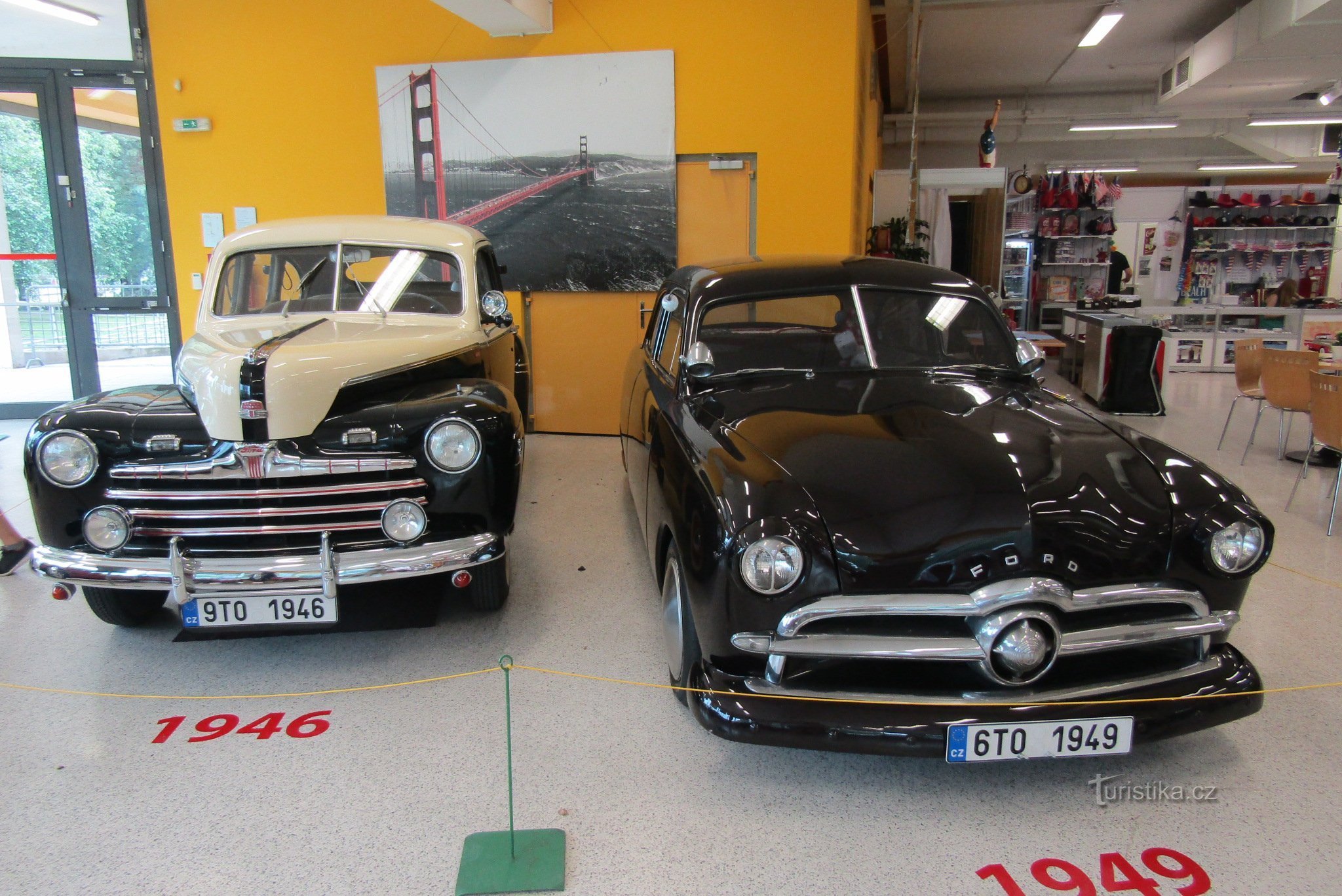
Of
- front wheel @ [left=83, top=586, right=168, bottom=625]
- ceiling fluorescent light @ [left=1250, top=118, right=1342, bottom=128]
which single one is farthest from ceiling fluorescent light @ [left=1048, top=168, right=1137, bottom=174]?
front wheel @ [left=83, top=586, right=168, bottom=625]

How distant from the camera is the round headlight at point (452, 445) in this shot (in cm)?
285

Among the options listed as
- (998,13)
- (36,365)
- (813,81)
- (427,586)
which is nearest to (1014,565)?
(427,586)

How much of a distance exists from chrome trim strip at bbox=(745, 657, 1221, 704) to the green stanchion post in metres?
0.61

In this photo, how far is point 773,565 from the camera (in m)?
2.07

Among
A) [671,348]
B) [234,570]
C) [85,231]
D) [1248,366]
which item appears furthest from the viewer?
[85,231]

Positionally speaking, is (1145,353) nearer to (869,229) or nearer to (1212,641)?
(869,229)

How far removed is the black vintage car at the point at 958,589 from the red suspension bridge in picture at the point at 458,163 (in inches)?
176

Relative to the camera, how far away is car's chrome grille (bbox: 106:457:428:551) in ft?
9.06

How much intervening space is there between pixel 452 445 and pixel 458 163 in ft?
14.1

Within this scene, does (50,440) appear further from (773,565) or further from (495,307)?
(773,565)

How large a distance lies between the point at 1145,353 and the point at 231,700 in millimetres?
7846

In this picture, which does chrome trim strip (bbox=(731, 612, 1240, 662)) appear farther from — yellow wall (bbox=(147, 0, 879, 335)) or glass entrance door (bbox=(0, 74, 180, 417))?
glass entrance door (bbox=(0, 74, 180, 417))

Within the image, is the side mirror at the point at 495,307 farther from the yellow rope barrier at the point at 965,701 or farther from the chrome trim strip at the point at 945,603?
the chrome trim strip at the point at 945,603

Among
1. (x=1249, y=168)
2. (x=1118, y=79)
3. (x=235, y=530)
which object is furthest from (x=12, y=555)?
(x=1249, y=168)
